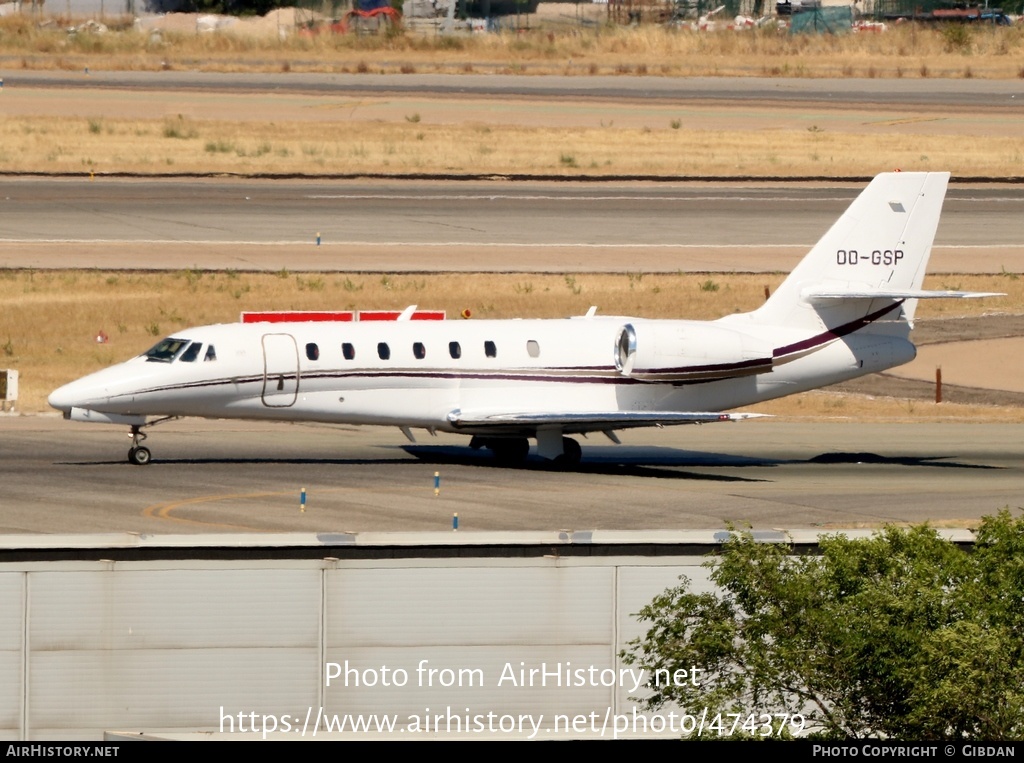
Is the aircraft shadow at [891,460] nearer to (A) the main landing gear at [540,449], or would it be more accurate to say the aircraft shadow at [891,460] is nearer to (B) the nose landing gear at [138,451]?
(A) the main landing gear at [540,449]

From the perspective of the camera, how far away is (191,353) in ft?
112

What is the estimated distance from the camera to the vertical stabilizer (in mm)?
37156

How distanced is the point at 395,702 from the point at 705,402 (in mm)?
19329

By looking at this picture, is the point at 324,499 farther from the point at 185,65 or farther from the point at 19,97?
the point at 185,65

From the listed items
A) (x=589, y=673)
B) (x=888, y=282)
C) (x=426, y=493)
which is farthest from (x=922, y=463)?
(x=589, y=673)

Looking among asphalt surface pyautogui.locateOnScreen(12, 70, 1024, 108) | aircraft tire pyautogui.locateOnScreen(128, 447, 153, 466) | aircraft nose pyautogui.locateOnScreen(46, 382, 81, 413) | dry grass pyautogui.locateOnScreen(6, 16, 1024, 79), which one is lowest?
aircraft tire pyautogui.locateOnScreen(128, 447, 153, 466)

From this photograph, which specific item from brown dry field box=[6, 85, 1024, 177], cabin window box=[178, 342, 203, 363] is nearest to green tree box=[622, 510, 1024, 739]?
cabin window box=[178, 342, 203, 363]

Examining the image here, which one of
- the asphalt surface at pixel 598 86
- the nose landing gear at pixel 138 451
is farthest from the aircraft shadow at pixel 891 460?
the asphalt surface at pixel 598 86

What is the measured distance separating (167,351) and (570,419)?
8119 millimetres

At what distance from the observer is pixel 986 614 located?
47.9ft

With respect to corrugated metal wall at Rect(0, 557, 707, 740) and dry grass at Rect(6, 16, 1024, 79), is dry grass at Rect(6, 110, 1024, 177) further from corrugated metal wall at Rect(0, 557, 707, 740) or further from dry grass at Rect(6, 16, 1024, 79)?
corrugated metal wall at Rect(0, 557, 707, 740)

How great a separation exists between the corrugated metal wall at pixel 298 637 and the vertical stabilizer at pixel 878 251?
1913 cm

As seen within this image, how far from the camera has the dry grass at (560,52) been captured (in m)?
111

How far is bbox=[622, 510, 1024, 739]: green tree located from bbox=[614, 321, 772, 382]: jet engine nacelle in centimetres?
1945
